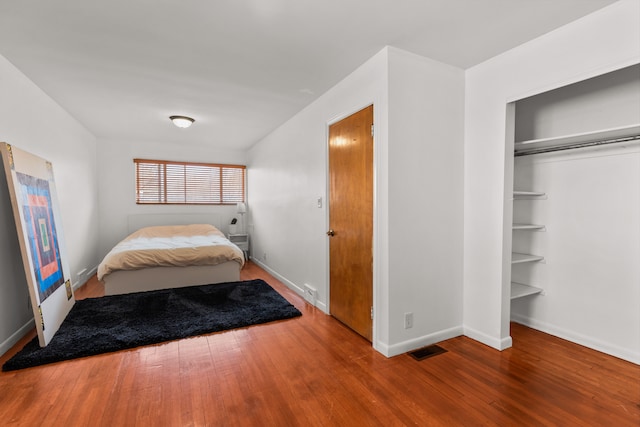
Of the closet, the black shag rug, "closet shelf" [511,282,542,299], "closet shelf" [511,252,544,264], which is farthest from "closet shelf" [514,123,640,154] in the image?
the black shag rug

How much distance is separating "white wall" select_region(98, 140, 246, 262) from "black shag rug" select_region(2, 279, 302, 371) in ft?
7.68

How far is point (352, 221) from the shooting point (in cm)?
275

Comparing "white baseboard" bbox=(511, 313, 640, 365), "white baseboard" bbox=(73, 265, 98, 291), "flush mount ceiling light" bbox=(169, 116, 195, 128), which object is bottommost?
"white baseboard" bbox=(511, 313, 640, 365)

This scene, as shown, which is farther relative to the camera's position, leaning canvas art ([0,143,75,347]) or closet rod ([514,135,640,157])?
leaning canvas art ([0,143,75,347])

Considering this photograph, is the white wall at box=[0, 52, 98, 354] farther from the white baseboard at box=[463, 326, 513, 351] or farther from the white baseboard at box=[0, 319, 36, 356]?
the white baseboard at box=[463, 326, 513, 351]

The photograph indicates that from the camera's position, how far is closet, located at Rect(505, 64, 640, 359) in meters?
2.18

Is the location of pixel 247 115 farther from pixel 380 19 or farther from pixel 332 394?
pixel 332 394

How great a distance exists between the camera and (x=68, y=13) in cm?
186

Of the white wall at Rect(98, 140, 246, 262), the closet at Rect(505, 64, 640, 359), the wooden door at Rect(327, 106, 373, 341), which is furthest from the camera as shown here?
the white wall at Rect(98, 140, 246, 262)

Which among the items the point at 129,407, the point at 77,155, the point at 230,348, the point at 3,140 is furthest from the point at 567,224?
the point at 77,155

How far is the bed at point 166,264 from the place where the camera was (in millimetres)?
3746

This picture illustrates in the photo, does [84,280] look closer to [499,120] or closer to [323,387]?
[323,387]

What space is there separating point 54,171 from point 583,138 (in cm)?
Answer: 528

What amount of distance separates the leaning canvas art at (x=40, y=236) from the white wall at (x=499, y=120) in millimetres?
3672
